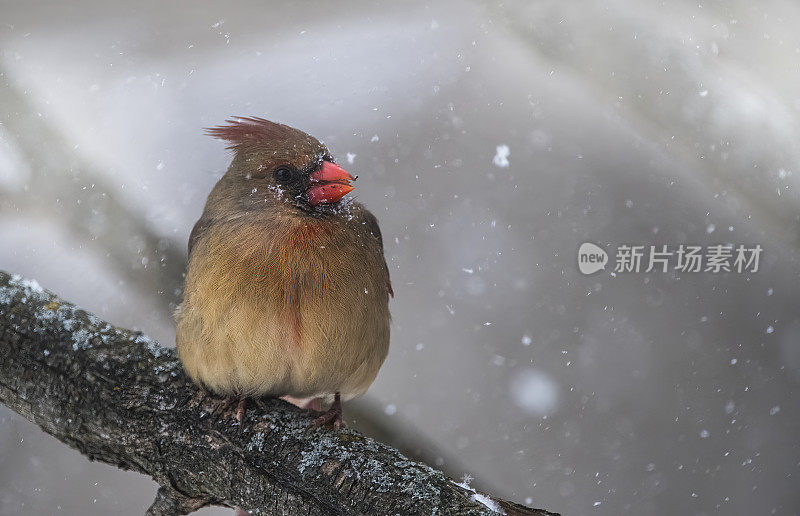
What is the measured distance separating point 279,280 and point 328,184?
242 millimetres

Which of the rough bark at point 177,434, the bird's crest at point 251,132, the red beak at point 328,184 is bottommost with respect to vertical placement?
the rough bark at point 177,434

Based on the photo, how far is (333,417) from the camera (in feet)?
5.58

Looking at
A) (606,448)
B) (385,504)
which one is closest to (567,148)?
(606,448)

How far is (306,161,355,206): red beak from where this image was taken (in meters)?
1.70

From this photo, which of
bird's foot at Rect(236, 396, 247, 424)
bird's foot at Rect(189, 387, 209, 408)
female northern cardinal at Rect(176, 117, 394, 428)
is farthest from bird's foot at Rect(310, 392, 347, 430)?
bird's foot at Rect(189, 387, 209, 408)

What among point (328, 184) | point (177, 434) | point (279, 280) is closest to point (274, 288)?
point (279, 280)

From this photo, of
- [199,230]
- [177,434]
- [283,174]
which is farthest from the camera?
[199,230]

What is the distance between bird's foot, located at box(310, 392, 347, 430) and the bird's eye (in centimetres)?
54

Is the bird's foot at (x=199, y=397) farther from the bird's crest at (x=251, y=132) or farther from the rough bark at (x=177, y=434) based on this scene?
the bird's crest at (x=251, y=132)

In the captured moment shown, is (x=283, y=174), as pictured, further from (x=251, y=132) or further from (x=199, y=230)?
(x=199, y=230)

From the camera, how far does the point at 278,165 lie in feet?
5.73

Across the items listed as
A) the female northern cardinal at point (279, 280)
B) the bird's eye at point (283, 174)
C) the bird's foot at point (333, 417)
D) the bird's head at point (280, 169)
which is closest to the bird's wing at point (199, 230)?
the female northern cardinal at point (279, 280)

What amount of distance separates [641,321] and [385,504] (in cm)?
252

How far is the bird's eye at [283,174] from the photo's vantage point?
1738mm
